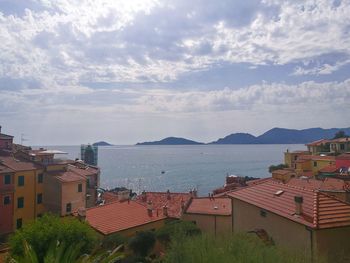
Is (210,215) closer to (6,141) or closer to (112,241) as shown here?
(112,241)

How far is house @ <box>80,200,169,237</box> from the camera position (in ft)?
98.4

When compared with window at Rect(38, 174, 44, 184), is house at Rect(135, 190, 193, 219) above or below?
below

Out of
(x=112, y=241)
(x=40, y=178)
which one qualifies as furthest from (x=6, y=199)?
(x=112, y=241)

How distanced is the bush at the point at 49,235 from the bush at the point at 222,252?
34.0 feet

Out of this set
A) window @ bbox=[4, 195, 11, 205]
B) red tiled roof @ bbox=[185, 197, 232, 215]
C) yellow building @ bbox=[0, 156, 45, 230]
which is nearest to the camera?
red tiled roof @ bbox=[185, 197, 232, 215]

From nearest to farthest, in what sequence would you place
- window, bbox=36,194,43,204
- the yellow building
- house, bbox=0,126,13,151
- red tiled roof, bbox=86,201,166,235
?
1. red tiled roof, bbox=86,201,166,235
2. the yellow building
3. window, bbox=36,194,43,204
4. house, bbox=0,126,13,151

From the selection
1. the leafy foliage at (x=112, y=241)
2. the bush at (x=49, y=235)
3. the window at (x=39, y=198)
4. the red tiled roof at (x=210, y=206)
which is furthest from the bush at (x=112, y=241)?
the window at (x=39, y=198)

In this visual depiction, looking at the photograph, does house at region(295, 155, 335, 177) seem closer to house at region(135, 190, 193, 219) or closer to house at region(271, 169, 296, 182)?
house at region(271, 169, 296, 182)

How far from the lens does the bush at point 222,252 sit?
858 centimetres

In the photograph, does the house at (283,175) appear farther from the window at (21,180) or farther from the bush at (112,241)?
the bush at (112,241)

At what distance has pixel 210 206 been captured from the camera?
116ft

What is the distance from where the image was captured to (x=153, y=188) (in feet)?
365

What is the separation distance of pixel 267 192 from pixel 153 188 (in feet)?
299

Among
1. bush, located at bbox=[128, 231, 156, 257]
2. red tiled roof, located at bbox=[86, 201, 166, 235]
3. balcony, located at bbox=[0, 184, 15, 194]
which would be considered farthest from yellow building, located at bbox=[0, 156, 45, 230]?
bush, located at bbox=[128, 231, 156, 257]
